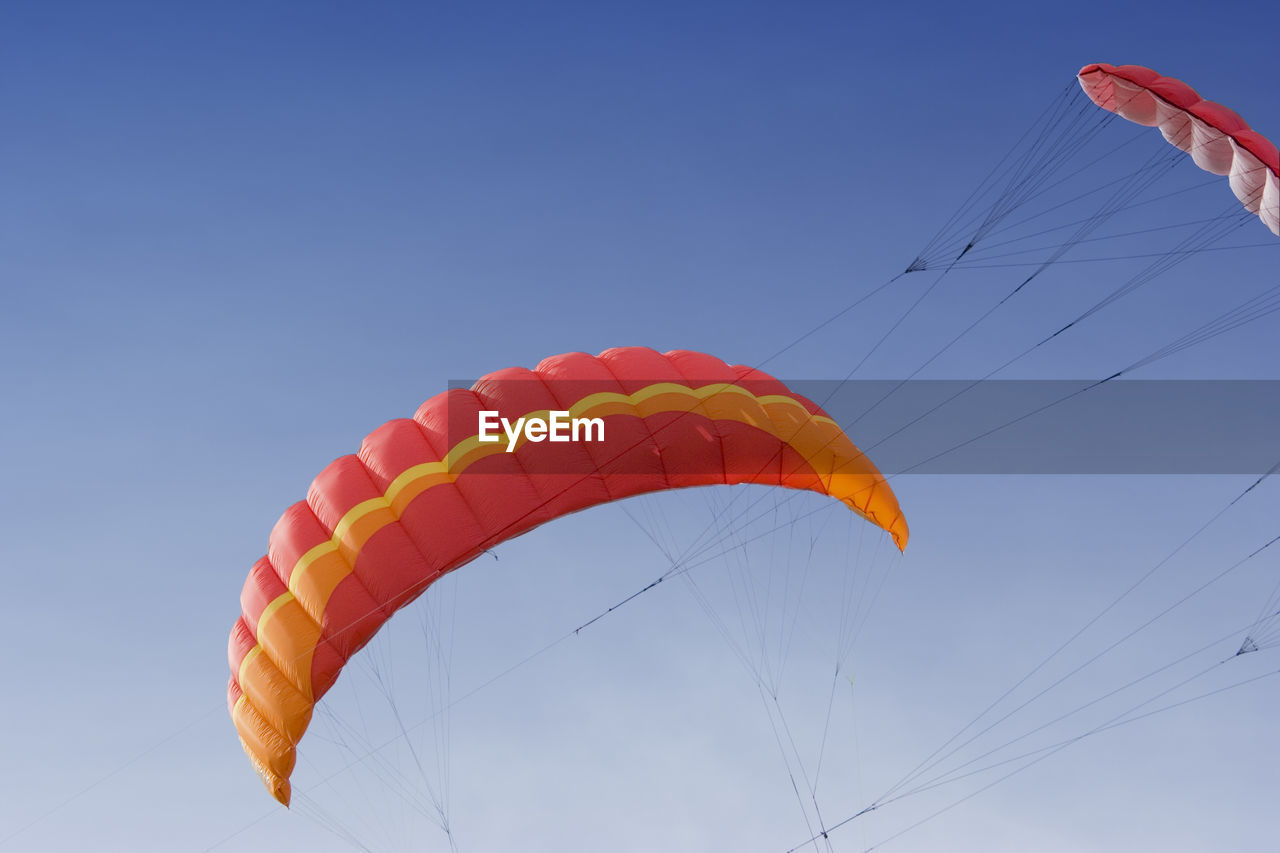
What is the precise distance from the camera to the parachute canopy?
21.0 m

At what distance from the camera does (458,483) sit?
22.1 m

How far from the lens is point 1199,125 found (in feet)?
70.8

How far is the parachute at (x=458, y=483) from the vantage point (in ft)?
71.1

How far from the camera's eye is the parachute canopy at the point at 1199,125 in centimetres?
2105

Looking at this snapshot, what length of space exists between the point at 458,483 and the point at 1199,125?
1046 centimetres

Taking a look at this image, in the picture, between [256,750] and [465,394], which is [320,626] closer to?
[256,750]

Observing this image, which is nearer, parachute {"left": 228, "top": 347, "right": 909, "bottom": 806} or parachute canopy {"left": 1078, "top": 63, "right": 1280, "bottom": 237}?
parachute canopy {"left": 1078, "top": 63, "right": 1280, "bottom": 237}

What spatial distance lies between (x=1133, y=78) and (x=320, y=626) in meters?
12.4

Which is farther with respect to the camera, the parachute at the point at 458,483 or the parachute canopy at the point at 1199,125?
the parachute at the point at 458,483

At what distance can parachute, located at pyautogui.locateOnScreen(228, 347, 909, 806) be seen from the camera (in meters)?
21.7

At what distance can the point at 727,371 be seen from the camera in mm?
23375

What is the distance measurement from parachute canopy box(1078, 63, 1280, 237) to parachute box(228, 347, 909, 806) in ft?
19.1

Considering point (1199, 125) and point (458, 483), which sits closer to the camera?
point (1199, 125)

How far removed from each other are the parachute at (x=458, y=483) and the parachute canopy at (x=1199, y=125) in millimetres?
5814
